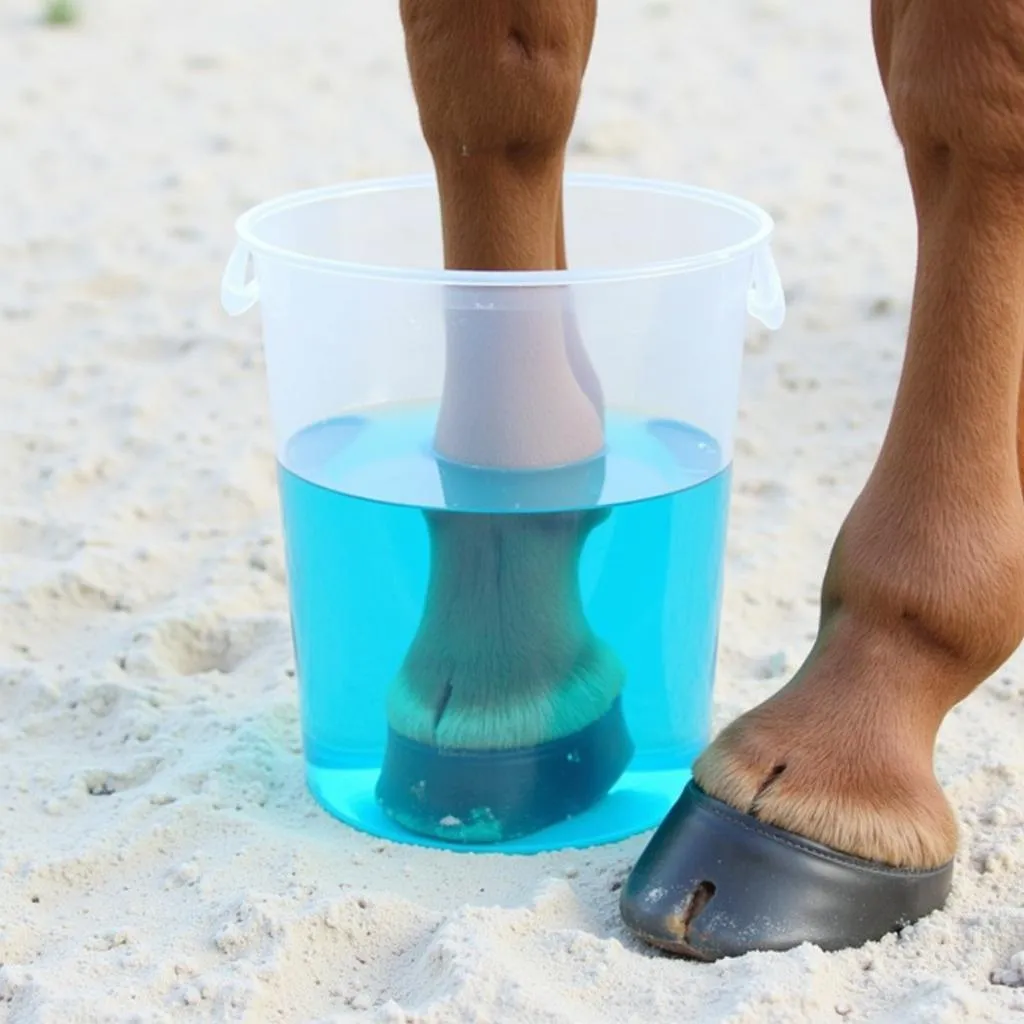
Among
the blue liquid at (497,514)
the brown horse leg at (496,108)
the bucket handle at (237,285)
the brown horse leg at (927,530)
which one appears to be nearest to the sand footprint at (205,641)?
the blue liquid at (497,514)

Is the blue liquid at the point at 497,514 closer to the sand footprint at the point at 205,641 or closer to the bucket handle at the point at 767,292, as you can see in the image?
the bucket handle at the point at 767,292

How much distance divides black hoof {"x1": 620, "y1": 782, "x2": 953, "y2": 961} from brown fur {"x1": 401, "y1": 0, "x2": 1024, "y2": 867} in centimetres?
1

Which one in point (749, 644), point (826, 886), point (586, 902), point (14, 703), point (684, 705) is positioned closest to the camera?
point (826, 886)

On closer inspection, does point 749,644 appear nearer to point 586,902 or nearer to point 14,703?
point 586,902

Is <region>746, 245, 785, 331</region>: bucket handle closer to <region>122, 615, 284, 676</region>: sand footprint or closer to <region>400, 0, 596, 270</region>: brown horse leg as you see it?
<region>400, 0, 596, 270</region>: brown horse leg

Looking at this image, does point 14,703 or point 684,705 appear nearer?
point 684,705

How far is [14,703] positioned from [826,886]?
774 millimetres

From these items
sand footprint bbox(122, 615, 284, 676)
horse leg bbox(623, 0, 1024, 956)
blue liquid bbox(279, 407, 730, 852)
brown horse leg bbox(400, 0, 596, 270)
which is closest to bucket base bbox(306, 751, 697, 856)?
blue liquid bbox(279, 407, 730, 852)

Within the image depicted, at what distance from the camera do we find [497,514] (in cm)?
120

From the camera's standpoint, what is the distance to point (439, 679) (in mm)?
1231

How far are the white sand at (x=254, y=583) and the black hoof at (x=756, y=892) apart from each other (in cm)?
2

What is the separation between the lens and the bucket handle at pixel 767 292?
1294 mm

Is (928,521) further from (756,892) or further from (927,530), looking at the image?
(756,892)

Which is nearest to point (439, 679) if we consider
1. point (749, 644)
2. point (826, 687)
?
point (826, 687)
